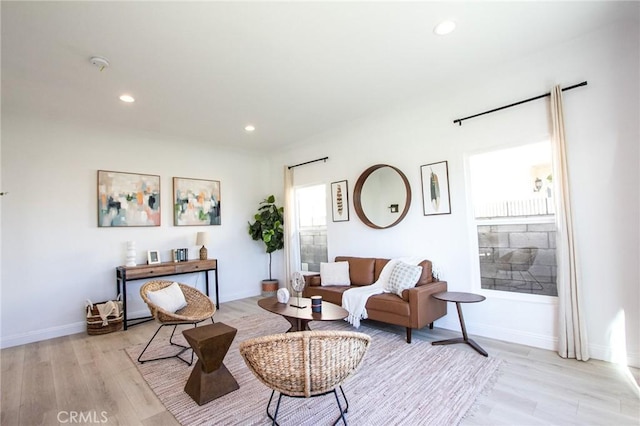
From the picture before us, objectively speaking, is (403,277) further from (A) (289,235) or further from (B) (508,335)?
(A) (289,235)

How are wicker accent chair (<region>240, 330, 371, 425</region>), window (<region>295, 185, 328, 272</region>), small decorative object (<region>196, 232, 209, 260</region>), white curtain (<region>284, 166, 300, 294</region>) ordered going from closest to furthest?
1. wicker accent chair (<region>240, 330, 371, 425</region>)
2. small decorative object (<region>196, 232, 209, 260</region>)
3. window (<region>295, 185, 328, 272</region>)
4. white curtain (<region>284, 166, 300, 294</region>)

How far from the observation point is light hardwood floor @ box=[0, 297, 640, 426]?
200 cm

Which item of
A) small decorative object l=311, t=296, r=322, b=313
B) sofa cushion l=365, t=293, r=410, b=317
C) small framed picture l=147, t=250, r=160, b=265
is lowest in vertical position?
sofa cushion l=365, t=293, r=410, b=317

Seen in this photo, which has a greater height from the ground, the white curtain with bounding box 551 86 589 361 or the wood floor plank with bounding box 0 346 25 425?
the white curtain with bounding box 551 86 589 361

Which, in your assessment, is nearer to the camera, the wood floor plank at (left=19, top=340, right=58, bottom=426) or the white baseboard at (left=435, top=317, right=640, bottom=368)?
the wood floor plank at (left=19, top=340, right=58, bottom=426)

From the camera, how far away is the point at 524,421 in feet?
6.27

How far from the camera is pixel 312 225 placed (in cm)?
554

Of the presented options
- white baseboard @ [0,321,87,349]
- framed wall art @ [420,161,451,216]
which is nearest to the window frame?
framed wall art @ [420,161,451,216]

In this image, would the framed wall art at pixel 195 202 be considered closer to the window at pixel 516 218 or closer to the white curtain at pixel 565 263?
the window at pixel 516 218

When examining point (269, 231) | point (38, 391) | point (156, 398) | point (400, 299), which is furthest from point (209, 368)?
point (269, 231)

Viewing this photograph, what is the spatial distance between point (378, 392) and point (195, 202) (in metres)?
4.18

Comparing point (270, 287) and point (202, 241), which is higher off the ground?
point (202, 241)

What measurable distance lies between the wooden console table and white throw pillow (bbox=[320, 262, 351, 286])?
1871 mm

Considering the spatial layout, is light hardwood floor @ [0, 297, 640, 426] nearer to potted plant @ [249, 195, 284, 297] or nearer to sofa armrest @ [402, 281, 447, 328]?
sofa armrest @ [402, 281, 447, 328]
